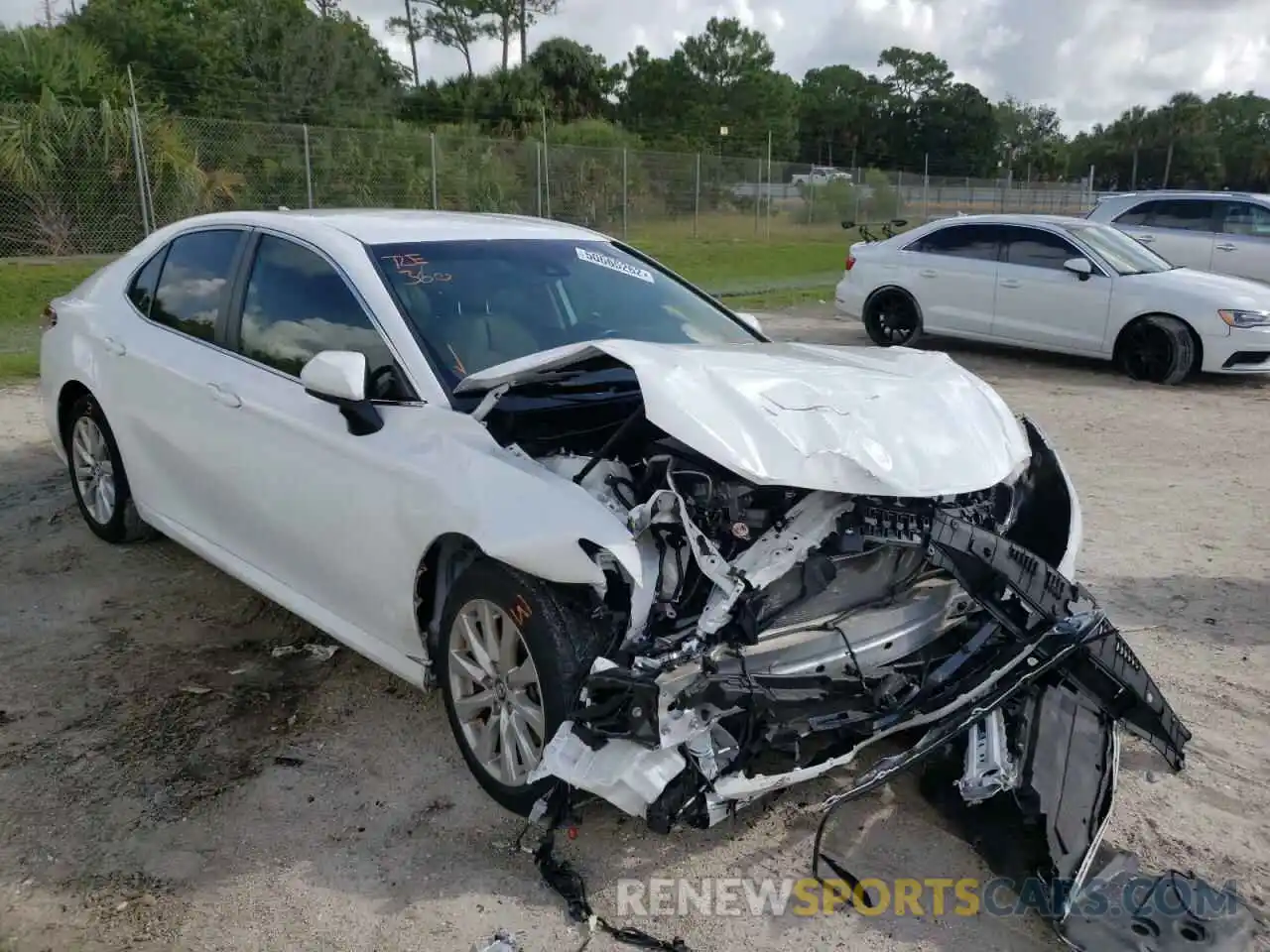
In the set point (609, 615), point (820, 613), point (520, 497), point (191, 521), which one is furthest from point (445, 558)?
point (191, 521)

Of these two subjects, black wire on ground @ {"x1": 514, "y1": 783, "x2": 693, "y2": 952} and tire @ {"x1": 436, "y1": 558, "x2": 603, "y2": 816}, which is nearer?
black wire on ground @ {"x1": 514, "y1": 783, "x2": 693, "y2": 952}

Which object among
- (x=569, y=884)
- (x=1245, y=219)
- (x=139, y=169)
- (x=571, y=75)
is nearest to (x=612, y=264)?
(x=569, y=884)

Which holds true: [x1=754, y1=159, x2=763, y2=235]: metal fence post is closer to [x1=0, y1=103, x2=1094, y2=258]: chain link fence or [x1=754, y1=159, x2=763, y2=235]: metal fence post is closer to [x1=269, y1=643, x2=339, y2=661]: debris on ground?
[x1=0, y1=103, x2=1094, y2=258]: chain link fence

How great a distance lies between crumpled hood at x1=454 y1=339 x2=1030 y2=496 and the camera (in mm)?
3008

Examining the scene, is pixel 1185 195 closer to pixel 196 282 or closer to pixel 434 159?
A: pixel 434 159

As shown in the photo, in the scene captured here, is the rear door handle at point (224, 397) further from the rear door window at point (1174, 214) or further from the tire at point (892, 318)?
the rear door window at point (1174, 214)

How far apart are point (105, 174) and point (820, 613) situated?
15.7 meters

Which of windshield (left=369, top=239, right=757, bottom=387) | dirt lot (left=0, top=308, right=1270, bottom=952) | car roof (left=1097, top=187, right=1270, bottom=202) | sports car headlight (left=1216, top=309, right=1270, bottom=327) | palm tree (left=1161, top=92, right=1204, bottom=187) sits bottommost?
dirt lot (left=0, top=308, right=1270, bottom=952)

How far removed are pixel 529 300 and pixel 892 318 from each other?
8.93m

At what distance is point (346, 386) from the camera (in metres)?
3.37

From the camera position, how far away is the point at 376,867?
3.03 metres

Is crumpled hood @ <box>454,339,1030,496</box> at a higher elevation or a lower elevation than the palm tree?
lower

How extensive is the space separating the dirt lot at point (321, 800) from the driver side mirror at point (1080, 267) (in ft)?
19.0

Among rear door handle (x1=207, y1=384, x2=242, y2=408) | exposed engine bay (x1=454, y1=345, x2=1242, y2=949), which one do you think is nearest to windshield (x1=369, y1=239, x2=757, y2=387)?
exposed engine bay (x1=454, y1=345, x2=1242, y2=949)
